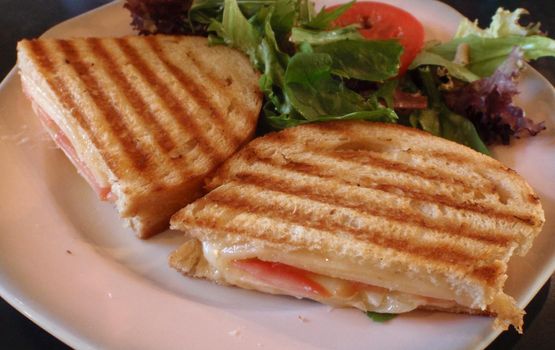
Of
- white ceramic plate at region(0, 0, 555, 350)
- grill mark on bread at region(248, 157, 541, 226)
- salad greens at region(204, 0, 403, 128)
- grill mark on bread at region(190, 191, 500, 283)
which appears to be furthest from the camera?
salad greens at region(204, 0, 403, 128)

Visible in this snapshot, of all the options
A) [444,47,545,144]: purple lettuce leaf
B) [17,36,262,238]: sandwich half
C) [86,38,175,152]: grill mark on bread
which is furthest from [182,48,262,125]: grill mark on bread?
[444,47,545,144]: purple lettuce leaf

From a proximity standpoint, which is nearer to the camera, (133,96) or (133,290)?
(133,290)

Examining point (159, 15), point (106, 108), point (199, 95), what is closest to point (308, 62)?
point (199, 95)

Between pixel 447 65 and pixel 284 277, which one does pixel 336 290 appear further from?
pixel 447 65

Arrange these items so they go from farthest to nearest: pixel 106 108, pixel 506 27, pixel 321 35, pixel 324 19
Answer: pixel 506 27 → pixel 324 19 → pixel 321 35 → pixel 106 108

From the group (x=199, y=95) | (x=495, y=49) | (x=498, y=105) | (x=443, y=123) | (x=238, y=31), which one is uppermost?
(x=238, y=31)

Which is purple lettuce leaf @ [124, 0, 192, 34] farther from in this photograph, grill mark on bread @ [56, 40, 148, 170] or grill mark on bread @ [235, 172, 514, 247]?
grill mark on bread @ [235, 172, 514, 247]

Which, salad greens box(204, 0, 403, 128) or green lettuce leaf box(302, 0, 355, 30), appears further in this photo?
green lettuce leaf box(302, 0, 355, 30)
